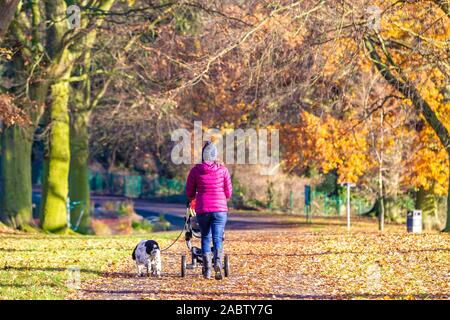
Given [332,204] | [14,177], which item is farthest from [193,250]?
[332,204]

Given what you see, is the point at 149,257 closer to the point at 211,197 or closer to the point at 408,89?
the point at 211,197

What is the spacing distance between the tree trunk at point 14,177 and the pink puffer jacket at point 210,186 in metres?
17.5

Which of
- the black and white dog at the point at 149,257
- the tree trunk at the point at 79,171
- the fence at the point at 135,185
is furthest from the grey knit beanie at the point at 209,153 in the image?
the fence at the point at 135,185

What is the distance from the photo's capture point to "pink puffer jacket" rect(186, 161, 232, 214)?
627 inches

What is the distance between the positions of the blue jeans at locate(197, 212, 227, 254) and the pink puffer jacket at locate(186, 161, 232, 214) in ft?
0.25

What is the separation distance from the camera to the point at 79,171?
122ft

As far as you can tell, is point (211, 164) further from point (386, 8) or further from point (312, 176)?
point (312, 176)

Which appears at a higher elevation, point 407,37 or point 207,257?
point 407,37

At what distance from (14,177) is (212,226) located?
1809 centimetres

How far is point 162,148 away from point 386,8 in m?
31.8
